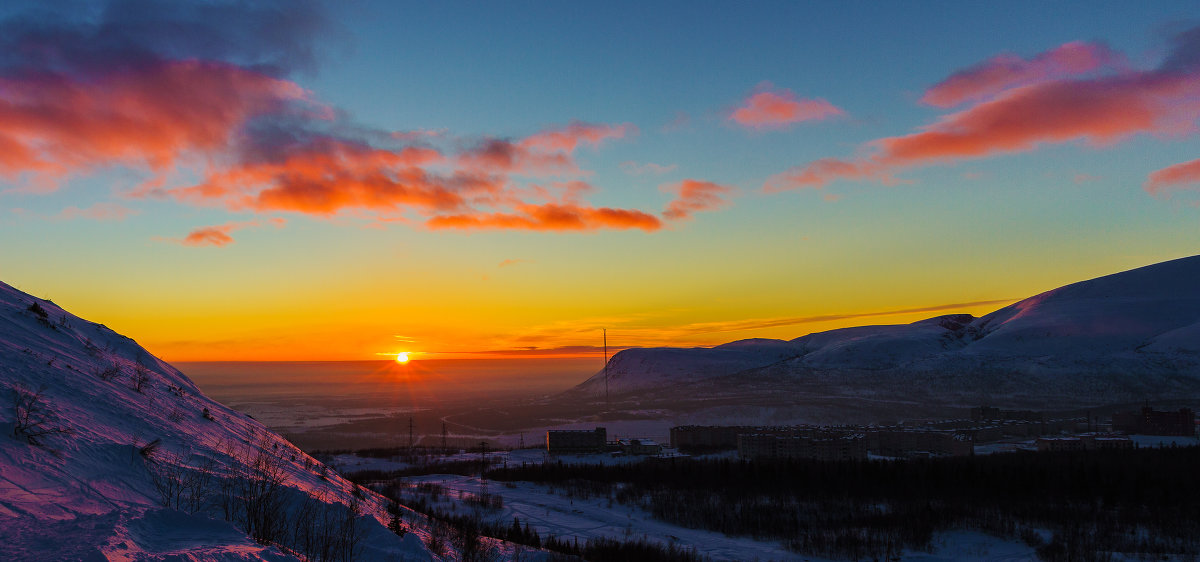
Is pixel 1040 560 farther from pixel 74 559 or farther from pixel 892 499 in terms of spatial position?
pixel 74 559

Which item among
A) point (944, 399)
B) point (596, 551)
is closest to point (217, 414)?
point (596, 551)

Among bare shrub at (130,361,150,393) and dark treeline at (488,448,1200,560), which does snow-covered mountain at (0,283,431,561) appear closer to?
bare shrub at (130,361,150,393)

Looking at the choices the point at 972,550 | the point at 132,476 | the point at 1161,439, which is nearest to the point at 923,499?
the point at 972,550

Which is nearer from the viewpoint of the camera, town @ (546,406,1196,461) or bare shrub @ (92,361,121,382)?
bare shrub @ (92,361,121,382)

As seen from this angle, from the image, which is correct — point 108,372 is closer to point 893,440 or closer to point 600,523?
point 600,523

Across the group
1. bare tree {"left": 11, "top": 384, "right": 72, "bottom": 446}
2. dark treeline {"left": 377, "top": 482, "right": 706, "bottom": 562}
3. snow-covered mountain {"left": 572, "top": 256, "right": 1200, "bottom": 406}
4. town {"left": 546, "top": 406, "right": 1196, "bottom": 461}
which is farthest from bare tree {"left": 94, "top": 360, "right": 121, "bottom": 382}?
snow-covered mountain {"left": 572, "top": 256, "right": 1200, "bottom": 406}

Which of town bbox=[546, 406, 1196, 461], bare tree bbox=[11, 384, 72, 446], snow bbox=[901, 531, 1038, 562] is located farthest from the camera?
town bbox=[546, 406, 1196, 461]
